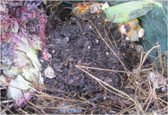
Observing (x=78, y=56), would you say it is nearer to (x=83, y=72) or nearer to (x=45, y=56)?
(x=83, y=72)

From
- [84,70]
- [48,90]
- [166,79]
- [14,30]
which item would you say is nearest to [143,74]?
[166,79]

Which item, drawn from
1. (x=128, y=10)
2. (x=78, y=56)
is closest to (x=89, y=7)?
(x=128, y=10)

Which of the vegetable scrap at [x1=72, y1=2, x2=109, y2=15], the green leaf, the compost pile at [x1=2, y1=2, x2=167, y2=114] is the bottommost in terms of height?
the compost pile at [x1=2, y1=2, x2=167, y2=114]

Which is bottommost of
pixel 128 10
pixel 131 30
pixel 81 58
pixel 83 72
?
pixel 83 72

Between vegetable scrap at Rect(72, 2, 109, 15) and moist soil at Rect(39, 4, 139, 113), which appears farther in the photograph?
vegetable scrap at Rect(72, 2, 109, 15)

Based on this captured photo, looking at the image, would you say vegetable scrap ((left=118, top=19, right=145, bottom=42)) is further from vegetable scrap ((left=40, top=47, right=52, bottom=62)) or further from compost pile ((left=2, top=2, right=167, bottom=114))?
vegetable scrap ((left=40, top=47, right=52, bottom=62))

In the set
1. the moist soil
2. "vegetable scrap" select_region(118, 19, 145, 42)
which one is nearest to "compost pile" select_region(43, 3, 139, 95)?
the moist soil
